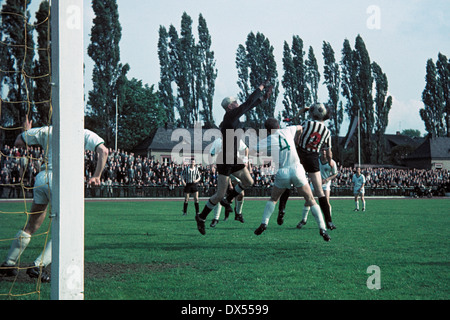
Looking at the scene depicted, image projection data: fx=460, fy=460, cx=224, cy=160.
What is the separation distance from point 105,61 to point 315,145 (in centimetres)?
3682

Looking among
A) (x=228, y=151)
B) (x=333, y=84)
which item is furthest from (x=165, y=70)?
(x=228, y=151)

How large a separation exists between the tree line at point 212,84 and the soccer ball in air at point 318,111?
35706 mm

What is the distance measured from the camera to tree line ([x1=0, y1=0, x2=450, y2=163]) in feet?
140

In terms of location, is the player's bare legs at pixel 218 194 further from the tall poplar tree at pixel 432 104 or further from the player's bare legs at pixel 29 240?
the tall poplar tree at pixel 432 104

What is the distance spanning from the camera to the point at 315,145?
8336mm

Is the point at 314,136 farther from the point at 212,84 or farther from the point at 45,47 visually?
the point at 212,84

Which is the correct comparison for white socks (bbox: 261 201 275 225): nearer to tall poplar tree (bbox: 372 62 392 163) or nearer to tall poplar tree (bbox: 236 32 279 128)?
tall poplar tree (bbox: 236 32 279 128)

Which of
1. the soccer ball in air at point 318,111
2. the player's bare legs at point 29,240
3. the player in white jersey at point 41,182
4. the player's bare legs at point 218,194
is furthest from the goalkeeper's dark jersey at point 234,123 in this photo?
the player's bare legs at point 29,240

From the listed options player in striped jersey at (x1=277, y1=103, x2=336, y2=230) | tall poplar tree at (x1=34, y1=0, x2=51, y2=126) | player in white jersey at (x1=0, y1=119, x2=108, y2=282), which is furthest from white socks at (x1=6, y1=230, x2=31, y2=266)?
player in striped jersey at (x1=277, y1=103, x2=336, y2=230)

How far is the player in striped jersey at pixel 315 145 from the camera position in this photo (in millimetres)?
8117

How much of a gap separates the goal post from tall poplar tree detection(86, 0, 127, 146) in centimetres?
3954
